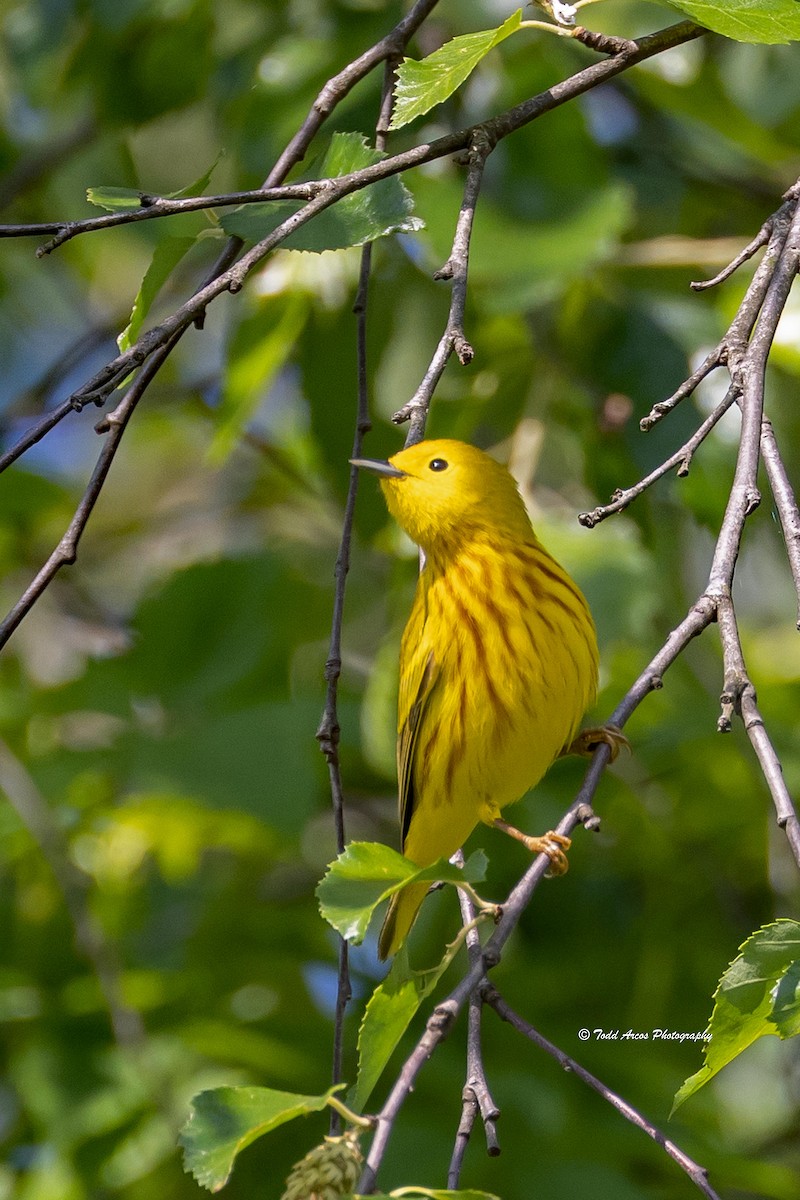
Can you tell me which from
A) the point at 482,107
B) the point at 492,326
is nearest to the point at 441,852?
the point at 492,326

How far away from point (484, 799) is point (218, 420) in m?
1.07

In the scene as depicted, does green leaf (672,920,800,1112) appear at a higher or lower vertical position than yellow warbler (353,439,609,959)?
lower

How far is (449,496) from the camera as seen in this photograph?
123 inches

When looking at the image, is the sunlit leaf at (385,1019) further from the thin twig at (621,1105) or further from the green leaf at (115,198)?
the green leaf at (115,198)

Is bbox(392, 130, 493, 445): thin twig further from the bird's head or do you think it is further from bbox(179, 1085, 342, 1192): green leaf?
the bird's head

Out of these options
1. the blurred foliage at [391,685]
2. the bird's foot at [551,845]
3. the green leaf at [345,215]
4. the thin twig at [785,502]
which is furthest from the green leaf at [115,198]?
the blurred foliage at [391,685]

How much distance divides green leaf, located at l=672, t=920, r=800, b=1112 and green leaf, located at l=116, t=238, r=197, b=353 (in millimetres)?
1054

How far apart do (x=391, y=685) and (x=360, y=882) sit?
1.74m

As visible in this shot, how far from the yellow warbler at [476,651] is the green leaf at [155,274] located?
35.8 inches

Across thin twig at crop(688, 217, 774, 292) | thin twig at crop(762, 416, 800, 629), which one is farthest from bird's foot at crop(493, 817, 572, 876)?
thin twig at crop(688, 217, 774, 292)

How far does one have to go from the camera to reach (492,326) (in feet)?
12.0

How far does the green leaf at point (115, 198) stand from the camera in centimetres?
172

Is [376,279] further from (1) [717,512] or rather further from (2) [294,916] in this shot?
(2) [294,916]

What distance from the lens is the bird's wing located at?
9.83ft
